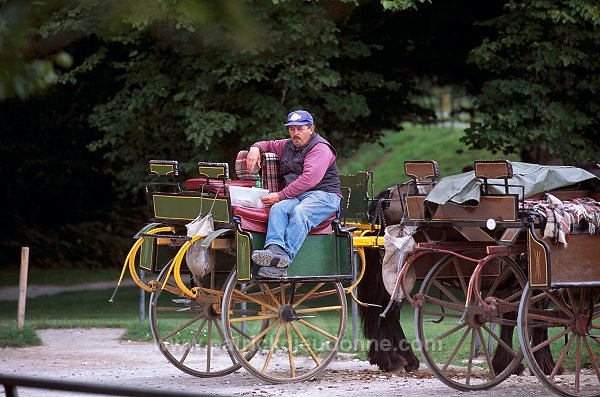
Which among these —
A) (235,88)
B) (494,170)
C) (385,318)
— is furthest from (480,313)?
(235,88)

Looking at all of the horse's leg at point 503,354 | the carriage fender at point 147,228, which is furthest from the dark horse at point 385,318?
the carriage fender at point 147,228

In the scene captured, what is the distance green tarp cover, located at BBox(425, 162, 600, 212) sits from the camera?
24.8ft

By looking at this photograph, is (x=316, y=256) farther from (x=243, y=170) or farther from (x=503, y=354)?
(x=503, y=354)

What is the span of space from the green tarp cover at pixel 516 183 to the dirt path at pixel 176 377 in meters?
1.35

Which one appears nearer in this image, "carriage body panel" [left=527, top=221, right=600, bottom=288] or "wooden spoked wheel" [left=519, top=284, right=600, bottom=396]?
"carriage body panel" [left=527, top=221, right=600, bottom=288]

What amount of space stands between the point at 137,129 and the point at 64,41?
13867 millimetres

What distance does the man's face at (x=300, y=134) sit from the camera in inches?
332

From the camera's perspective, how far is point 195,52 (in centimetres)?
1572

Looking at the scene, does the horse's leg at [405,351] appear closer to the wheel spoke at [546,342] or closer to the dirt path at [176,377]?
the dirt path at [176,377]

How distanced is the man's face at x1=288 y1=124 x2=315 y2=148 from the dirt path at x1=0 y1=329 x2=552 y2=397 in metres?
1.80

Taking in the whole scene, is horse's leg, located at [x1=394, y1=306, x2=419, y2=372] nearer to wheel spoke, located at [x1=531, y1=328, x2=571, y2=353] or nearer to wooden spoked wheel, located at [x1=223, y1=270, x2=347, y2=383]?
wooden spoked wheel, located at [x1=223, y1=270, x2=347, y2=383]

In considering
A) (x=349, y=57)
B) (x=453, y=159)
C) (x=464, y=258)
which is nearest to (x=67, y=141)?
(x=349, y=57)

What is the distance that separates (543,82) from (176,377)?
8.82 metres

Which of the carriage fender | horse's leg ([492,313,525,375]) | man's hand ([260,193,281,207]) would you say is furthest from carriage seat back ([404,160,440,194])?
the carriage fender
